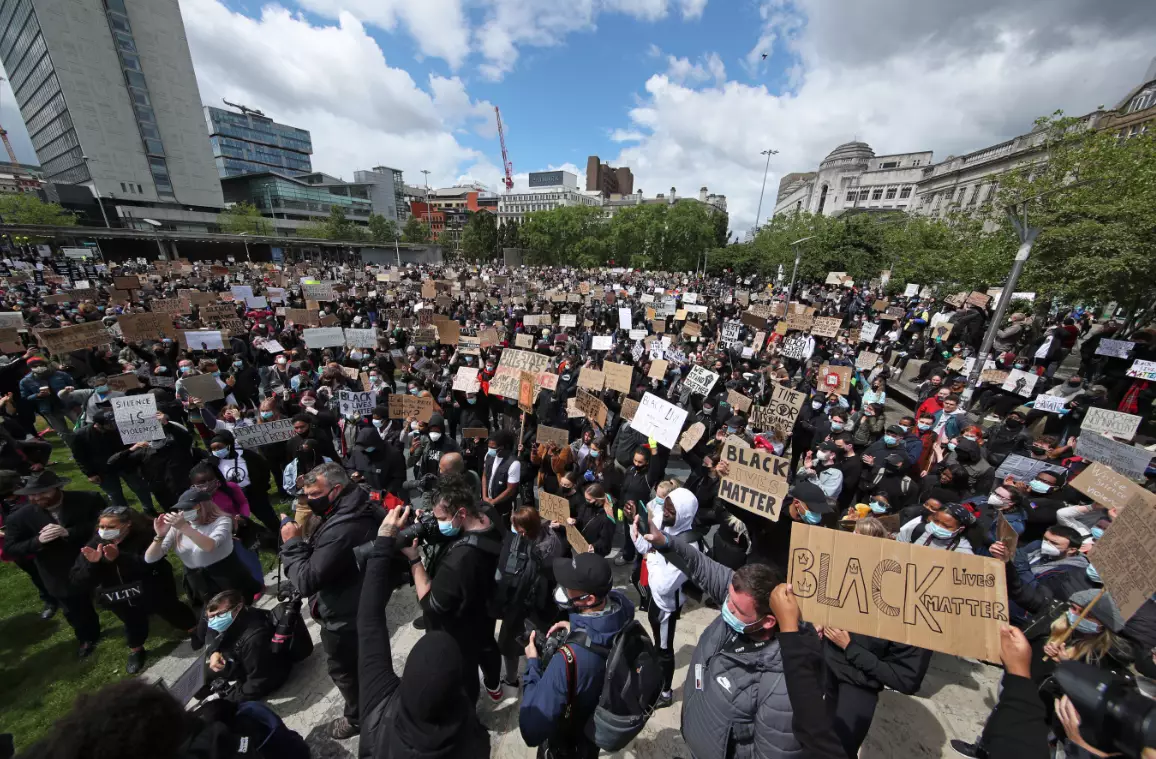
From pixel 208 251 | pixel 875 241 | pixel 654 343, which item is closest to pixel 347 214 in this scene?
pixel 208 251

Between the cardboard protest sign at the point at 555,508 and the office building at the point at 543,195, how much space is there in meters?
142

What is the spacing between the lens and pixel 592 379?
8.18 m

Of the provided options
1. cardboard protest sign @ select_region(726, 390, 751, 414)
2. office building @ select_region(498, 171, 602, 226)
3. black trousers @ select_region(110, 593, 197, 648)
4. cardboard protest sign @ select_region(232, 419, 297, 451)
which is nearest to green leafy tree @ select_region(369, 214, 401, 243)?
office building @ select_region(498, 171, 602, 226)

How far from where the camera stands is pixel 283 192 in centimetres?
7775

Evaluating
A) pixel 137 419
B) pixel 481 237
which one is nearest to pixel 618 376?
pixel 137 419

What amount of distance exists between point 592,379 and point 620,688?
6.14 metres

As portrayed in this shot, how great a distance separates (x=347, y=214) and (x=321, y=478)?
10346 cm

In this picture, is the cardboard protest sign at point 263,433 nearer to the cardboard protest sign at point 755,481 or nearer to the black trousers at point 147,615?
the black trousers at point 147,615

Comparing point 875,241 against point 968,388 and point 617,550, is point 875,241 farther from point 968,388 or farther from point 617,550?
point 617,550

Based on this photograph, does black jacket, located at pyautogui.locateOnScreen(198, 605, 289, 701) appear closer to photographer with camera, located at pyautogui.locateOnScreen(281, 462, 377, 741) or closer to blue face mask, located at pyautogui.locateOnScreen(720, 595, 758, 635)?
photographer with camera, located at pyautogui.locateOnScreen(281, 462, 377, 741)

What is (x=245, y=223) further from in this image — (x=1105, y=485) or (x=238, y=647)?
(x=1105, y=485)

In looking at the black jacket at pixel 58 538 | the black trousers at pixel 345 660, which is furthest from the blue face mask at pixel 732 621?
the black jacket at pixel 58 538

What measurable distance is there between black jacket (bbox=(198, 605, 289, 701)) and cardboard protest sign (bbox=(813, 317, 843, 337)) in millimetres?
14049

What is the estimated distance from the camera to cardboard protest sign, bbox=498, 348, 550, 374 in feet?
27.3
